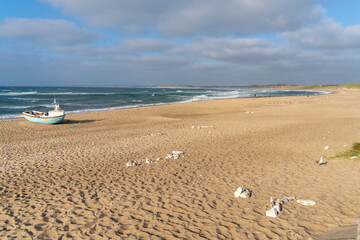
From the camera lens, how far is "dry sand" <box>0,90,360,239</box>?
194 inches

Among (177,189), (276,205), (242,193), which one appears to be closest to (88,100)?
(177,189)

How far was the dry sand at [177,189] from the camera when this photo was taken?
194 inches

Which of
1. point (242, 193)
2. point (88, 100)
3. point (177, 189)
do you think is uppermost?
point (88, 100)

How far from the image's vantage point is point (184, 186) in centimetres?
708

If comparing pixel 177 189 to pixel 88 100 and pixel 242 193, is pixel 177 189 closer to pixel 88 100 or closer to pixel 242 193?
pixel 242 193

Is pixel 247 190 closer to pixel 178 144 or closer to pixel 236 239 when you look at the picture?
pixel 236 239

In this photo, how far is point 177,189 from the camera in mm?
6871

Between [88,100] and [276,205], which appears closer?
[276,205]

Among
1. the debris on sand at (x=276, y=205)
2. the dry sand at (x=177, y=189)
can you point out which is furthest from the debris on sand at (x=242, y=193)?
the debris on sand at (x=276, y=205)

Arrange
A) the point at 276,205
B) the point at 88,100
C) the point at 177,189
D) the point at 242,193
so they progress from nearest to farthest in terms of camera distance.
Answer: the point at 276,205 → the point at 242,193 → the point at 177,189 → the point at 88,100

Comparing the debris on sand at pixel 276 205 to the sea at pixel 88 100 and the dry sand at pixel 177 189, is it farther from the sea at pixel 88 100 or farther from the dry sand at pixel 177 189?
the sea at pixel 88 100

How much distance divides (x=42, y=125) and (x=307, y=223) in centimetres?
2252

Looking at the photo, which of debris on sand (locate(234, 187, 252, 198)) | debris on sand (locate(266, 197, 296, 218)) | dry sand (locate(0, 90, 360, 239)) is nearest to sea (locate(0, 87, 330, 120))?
dry sand (locate(0, 90, 360, 239))

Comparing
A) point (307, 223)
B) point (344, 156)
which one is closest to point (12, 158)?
point (307, 223)
